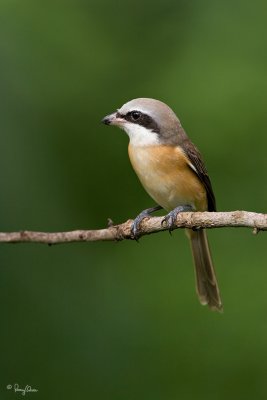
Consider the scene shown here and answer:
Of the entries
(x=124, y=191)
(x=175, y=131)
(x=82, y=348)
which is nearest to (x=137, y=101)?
(x=175, y=131)

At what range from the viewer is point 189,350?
224 inches

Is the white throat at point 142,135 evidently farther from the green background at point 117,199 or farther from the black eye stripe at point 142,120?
the green background at point 117,199

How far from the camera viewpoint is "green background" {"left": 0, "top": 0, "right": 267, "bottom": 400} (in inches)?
224

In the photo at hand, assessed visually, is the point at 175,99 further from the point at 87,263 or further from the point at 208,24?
the point at 87,263

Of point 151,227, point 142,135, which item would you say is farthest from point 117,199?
point 151,227

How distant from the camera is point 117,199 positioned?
606 centimetres

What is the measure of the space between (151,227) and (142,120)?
82 centimetres

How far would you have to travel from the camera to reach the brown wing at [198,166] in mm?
5492

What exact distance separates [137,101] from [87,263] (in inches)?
54.7

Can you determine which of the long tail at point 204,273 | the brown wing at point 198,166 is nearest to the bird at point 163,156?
the brown wing at point 198,166

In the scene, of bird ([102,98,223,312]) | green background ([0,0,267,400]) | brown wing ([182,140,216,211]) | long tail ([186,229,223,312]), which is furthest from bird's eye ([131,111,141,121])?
long tail ([186,229,223,312])

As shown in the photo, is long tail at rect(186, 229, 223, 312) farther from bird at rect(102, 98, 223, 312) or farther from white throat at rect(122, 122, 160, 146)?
white throat at rect(122, 122, 160, 146)

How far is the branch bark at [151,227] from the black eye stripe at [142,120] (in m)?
0.69

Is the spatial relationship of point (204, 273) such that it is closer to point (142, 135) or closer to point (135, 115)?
point (142, 135)
